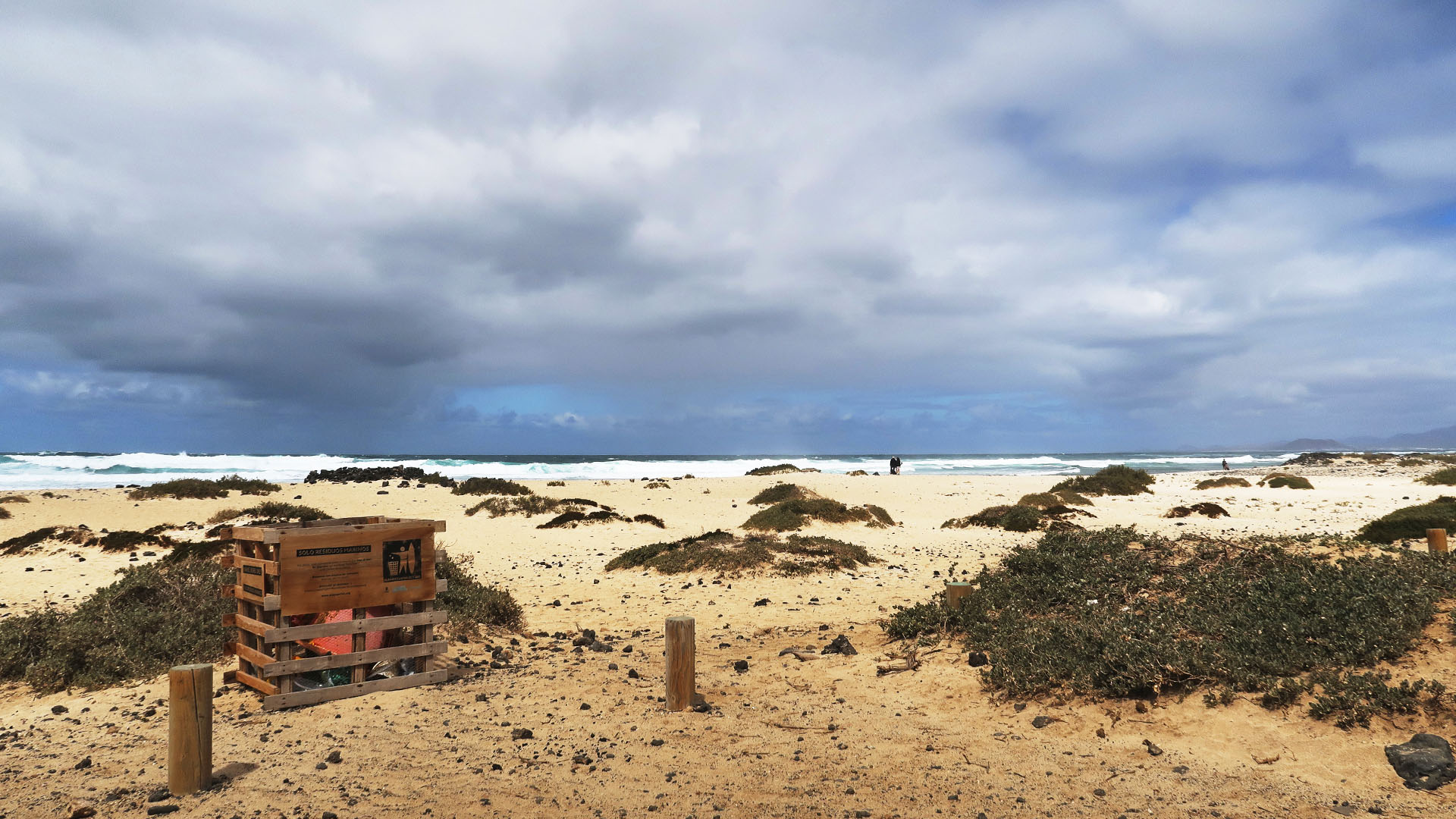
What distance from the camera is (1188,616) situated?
8453mm

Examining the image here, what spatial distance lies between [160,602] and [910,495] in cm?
3048

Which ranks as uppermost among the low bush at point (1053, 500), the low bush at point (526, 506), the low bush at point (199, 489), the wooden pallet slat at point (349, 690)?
the low bush at point (199, 489)

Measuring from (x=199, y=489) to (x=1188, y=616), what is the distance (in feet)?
117

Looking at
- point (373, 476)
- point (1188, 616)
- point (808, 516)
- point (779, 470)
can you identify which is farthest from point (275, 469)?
point (1188, 616)

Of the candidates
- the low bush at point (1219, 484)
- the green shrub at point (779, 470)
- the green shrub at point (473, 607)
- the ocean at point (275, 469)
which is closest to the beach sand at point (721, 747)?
the green shrub at point (473, 607)

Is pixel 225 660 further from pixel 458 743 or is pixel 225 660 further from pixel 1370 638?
pixel 1370 638

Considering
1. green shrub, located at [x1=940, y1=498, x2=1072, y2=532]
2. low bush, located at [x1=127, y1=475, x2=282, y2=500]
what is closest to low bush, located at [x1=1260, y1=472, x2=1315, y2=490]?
→ green shrub, located at [x1=940, y1=498, x2=1072, y2=532]

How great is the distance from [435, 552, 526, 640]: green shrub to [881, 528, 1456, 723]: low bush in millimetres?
5739

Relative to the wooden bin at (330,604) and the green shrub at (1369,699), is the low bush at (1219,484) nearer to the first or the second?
the green shrub at (1369,699)

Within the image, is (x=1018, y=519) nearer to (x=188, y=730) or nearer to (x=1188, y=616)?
(x=1188, y=616)

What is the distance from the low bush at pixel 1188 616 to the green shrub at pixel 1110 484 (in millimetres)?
24742

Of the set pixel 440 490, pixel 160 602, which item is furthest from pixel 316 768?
pixel 440 490

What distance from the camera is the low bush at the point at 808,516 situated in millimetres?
23219

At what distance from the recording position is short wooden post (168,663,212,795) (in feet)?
19.6
